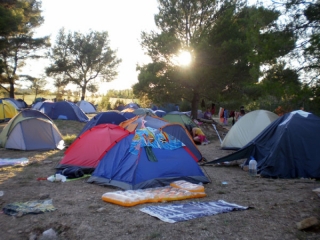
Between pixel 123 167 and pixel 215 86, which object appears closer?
pixel 123 167

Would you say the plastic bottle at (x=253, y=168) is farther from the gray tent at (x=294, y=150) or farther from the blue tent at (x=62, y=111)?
the blue tent at (x=62, y=111)

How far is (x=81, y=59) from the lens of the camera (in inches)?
1673

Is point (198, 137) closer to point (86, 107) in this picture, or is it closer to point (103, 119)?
point (103, 119)

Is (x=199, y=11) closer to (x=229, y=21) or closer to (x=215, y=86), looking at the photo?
(x=229, y=21)

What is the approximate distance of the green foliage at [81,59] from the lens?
4188cm

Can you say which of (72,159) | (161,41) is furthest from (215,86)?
(72,159)

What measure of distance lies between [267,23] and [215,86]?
509 inches

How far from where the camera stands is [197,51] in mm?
18125

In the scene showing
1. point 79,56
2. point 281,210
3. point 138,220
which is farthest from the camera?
point 79,56

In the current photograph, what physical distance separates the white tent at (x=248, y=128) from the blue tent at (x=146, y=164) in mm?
5957

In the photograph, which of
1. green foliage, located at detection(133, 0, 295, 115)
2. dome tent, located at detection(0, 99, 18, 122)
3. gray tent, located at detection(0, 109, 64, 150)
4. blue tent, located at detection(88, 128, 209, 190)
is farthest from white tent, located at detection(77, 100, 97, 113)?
blue tent, located at detection(88, 128, 209, 190)

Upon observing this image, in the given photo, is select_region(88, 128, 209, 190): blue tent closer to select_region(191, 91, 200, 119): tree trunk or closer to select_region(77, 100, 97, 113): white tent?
select_region(191, 91, 200, 119): tree trunk

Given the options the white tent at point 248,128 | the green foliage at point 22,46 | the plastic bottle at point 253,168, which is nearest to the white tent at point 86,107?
the green foliage at point 22,46

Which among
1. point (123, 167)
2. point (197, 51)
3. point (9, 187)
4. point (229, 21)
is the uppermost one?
point (229, 21)
